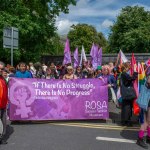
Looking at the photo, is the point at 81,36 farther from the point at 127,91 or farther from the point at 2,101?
the point at 2,101

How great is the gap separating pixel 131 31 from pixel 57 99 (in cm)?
3366

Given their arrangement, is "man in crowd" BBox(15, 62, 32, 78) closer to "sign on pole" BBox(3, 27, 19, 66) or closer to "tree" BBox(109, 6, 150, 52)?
"sign on pole" BBox(3, 27, 19, 66)

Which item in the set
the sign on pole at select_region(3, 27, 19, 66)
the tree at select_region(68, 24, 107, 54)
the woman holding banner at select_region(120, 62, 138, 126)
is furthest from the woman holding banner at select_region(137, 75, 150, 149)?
the tree at select_region(68, 24, 107, 54)

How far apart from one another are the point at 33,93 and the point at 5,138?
1890mm

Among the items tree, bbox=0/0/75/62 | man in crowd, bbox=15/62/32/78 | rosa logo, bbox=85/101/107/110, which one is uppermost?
tree, bbox=0/0/75/62

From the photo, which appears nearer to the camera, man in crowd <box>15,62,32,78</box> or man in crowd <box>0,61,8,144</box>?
man in crowd <box>0,61,8,144</box>

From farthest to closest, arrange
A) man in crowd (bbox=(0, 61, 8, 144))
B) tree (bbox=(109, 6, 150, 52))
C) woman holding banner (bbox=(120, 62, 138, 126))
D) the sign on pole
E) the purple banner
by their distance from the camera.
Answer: tree (bbox=(109, 6, 150, 52)) → the sign on pole → the purple banner → woman holding banner (bbox=(120, 62, 138, 126)) → man in crowd (bbox=(0, 61, 8, 144))

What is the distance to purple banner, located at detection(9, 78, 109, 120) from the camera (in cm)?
947

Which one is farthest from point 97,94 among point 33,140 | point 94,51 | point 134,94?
point 94,51

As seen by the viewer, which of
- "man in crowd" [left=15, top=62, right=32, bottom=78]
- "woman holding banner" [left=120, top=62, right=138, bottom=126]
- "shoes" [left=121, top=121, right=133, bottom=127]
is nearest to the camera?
"woman holding banner" [left=120, top=62, right=138, bottom=126]

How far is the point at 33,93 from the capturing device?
9555mm

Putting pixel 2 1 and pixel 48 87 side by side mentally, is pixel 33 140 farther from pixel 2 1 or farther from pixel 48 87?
pixel 2 1

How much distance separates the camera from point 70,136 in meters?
8.09

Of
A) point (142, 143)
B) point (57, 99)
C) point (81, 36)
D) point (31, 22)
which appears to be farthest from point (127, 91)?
point (81, 36)
